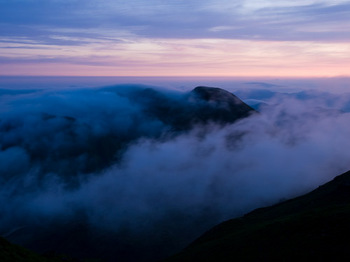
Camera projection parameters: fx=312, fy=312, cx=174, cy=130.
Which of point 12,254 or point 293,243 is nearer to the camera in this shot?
point 12,254

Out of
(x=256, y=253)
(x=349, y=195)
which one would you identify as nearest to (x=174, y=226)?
(x=349, y=195)

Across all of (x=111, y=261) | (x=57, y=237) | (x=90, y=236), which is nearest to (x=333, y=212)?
(x=111, y=261)

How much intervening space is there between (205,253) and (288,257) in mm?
23271

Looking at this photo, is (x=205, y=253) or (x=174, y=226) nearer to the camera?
(x=205, y=253)

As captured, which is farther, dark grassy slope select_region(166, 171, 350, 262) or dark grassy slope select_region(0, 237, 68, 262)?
dark grassy slope select_region(166, 171, 350, 262)

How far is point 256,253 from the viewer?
63.1 metres

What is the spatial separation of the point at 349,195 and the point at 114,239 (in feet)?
396

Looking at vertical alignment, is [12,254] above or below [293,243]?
above

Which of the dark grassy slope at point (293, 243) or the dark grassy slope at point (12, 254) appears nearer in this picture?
the dark grassy slope at point (12, 254)

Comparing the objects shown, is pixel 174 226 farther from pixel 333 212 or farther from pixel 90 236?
pixel 333 212

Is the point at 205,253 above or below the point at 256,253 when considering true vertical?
below

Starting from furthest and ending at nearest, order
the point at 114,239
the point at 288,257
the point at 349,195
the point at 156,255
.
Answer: the point at 114,239, the point at 156,255, the point at 349,195, the point at 288,257

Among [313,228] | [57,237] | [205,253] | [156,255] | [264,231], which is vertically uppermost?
[313,228]

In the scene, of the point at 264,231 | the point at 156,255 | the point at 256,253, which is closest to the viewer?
the point at 256,253
